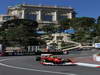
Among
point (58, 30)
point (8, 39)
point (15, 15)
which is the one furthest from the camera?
point (15, 15)

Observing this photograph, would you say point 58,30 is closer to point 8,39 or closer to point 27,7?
point 27,7

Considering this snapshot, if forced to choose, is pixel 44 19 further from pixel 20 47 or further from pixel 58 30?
pixel 20 47

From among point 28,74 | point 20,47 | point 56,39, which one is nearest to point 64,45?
point 56,39

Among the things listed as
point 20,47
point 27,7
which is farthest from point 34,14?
point 20,47

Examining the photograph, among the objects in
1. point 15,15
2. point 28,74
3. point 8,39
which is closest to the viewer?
point 28,74

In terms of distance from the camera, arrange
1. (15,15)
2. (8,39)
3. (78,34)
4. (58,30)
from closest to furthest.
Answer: (8,39) < (78,34) < (58,30) < (15,15)

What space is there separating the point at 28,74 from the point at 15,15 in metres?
173

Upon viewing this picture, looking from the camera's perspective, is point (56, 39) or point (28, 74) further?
point (56, 39)

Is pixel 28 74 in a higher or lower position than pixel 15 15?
lower

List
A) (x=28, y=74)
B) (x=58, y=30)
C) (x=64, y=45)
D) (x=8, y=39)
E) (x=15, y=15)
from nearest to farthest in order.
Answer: (x=28, y=74), (x=8, y=39), (x=64, y=45), (x=58, y=30), (x=15, y=15)

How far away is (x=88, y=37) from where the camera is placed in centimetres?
13612

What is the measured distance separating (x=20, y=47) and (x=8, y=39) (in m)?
6.22

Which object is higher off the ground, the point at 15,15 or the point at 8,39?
the point at 15,15

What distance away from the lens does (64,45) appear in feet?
421
